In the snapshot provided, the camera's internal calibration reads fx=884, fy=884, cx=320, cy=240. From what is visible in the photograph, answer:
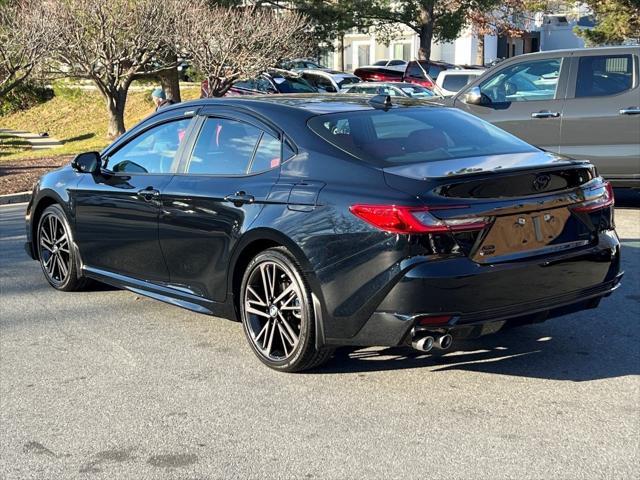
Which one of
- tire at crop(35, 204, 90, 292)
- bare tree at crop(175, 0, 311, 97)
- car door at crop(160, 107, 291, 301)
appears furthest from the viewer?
bare tree at crop(175, 0, 311, 97)

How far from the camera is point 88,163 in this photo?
21.9 ft

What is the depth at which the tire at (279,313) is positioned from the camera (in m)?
4.92

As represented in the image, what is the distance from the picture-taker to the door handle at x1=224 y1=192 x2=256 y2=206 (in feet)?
17.2

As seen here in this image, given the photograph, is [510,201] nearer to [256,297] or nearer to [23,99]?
[256,297]

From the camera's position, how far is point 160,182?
5.97 meters

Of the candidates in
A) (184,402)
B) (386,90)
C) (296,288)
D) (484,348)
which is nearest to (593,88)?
(484,348)

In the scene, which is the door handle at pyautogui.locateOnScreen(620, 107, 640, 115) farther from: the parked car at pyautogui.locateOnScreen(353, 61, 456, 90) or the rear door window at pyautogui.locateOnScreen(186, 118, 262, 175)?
the parked car at pyautogui.locateOnScreen(353, 61, 456, 90)

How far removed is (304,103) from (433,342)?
6.24ft

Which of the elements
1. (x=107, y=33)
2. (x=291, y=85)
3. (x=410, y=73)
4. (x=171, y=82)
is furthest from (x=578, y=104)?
(x=410, y=73)

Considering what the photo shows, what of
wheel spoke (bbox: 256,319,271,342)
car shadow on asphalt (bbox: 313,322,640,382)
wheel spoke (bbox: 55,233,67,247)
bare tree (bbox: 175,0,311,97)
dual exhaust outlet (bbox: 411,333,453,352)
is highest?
bare tree (bbox: 175,0,311,97)

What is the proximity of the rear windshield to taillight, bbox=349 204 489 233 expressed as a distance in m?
0.48

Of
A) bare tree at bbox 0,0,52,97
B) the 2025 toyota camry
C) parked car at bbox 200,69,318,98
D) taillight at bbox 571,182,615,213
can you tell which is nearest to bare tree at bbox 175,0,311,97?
parked car at bbox 200,69,318,98

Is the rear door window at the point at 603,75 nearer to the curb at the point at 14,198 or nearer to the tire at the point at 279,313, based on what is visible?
the tire at the point at 279,313

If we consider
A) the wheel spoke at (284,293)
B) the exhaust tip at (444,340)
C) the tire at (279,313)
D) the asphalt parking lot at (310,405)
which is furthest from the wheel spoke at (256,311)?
the exhaust tip at (444,340)
